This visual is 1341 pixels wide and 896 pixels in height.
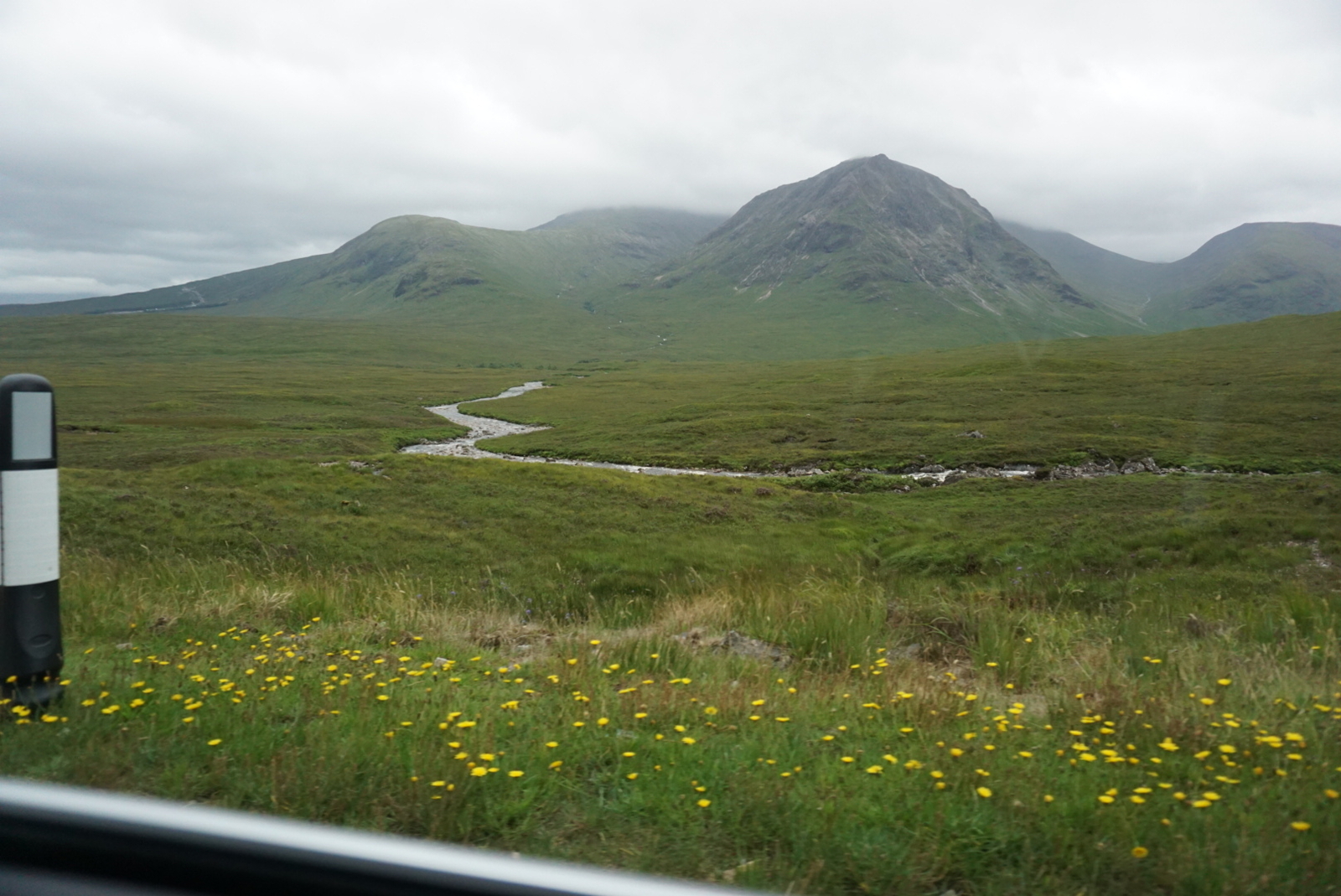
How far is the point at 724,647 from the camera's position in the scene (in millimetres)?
8594

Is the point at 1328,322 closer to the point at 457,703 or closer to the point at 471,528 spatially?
the point at 471,528

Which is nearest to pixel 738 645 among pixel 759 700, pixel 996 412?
pixel 759 700

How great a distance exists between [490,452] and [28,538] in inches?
2058

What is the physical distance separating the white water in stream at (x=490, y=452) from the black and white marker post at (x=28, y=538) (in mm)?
35904

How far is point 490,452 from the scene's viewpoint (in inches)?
2234

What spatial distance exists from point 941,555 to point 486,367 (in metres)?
174

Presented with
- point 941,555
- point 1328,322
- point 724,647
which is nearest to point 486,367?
point 1328,322

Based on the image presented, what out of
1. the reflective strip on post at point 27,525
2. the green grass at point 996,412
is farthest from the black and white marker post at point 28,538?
the green grass at point 996,412

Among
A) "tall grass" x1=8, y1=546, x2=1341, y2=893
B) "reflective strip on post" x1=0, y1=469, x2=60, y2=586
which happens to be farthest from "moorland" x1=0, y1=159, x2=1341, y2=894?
"reflective strip on post" x1=0, y1=469, x2=60, y2=586

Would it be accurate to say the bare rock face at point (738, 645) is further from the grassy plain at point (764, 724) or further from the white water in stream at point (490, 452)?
the white water in stream at point (490, 452)

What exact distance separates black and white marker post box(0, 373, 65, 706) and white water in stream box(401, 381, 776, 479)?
35.9m

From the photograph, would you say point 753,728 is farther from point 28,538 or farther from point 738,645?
point 28,538

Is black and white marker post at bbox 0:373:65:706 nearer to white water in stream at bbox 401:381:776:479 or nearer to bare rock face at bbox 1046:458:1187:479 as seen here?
white water in stream at bbox 401:381:776:479

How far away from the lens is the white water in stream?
47475 mm
